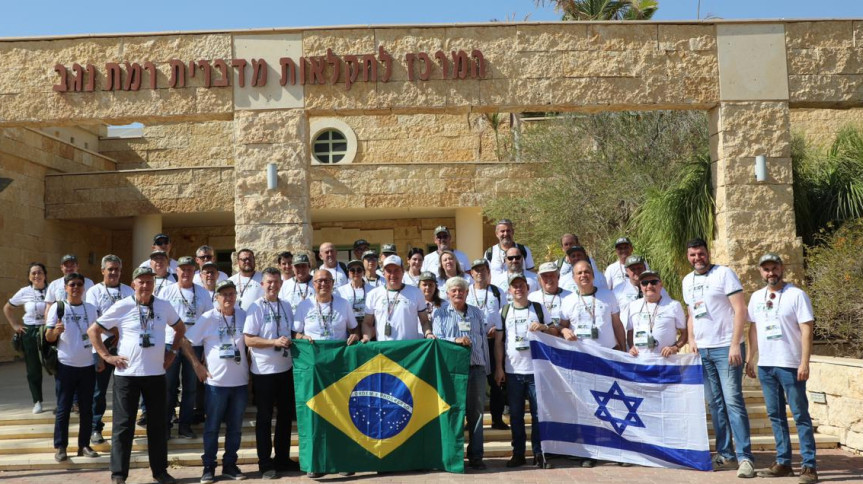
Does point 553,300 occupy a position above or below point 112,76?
below

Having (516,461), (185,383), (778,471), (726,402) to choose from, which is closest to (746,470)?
(778,471)

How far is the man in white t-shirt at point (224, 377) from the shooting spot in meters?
7.08

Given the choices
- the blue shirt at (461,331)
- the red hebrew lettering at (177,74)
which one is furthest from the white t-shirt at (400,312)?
the red hebrew lettering at (177,74)

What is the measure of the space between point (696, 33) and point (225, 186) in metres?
11.3

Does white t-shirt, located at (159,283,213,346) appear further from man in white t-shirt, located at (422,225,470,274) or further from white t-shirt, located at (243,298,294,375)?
man in white t-shirt, located at (422,225,470,274)

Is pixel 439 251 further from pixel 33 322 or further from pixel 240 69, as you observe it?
pixel 33 322

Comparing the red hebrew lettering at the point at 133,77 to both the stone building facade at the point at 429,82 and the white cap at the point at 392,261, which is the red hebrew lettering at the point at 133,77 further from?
the white cap at the point at 392,261

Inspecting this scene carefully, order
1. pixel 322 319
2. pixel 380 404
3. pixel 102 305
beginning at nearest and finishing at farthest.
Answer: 1. pixel 380 404
2. pixel 322 319
3. pixel 102 305

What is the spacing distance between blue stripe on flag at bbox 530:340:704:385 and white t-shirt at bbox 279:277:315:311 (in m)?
2.39

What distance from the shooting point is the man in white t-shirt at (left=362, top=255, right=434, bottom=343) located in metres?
7.55

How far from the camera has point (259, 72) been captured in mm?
10602

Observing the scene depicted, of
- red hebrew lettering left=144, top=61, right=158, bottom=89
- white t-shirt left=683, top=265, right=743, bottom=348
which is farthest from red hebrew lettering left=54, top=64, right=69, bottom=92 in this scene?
white t-shirt left=683, top=265, right=743, bottom=348

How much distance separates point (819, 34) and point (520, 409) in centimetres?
690

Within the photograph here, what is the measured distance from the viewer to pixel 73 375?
7.75 meters
